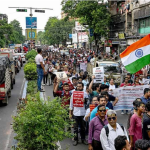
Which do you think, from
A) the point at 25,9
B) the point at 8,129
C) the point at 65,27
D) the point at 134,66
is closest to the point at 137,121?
the point at 134,66

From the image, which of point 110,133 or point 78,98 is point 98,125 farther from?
point 78,98

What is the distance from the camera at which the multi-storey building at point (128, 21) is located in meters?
32.4

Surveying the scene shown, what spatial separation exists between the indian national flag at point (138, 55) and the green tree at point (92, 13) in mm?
Answer: 31781

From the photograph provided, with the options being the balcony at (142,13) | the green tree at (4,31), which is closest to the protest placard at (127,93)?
the balcony at (142,13)

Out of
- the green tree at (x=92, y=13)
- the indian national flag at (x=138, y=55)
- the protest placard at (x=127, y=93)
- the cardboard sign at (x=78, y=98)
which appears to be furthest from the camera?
the green tree at (x=92, y=13)

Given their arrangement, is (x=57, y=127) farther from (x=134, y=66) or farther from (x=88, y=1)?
(x=88, y=1)

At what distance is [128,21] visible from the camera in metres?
39.1

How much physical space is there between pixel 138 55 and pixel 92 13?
32.0 meters

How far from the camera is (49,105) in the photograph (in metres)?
6.11

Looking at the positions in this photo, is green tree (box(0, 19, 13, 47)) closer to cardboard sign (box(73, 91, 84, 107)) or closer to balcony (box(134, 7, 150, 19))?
balcony (box(134, 7, 150, 19))

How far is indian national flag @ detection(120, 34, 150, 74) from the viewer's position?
9228 mm

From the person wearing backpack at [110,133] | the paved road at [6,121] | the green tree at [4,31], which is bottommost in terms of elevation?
the paved road at [6,121]

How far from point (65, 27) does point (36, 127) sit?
3465 inches

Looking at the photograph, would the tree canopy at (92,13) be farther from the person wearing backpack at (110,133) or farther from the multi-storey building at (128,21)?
the person wearing backpack at (110,133)
